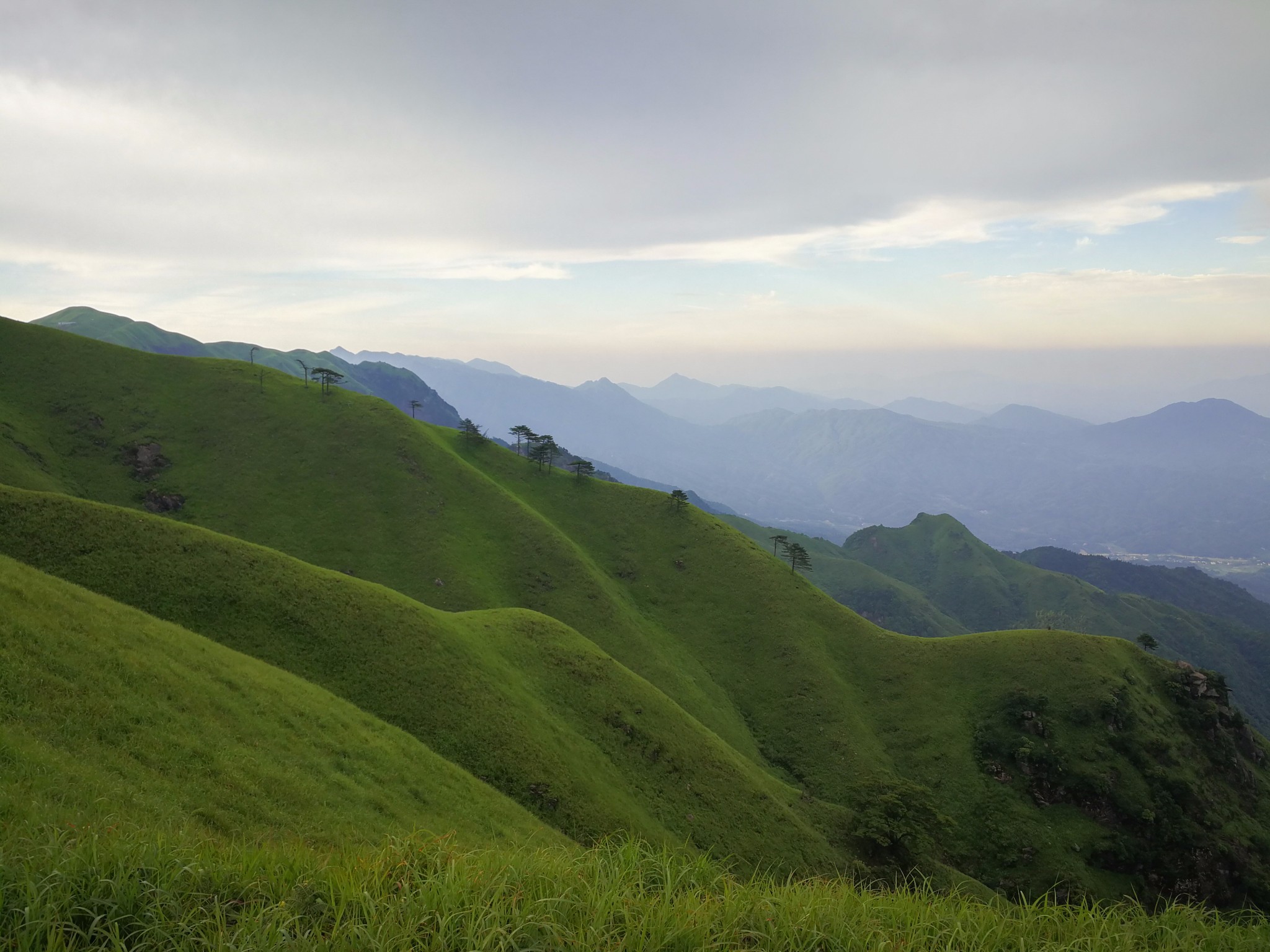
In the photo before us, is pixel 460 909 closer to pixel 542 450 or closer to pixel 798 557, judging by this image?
pixel 798 557

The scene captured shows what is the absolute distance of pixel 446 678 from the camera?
41219mm

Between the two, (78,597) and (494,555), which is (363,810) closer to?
(78,597)

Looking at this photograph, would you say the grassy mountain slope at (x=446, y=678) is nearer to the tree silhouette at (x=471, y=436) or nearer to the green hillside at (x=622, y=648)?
the green hillside at (x=622, y=648)

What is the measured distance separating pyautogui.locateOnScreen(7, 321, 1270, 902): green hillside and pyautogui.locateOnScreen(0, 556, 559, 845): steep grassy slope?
27.5 ft

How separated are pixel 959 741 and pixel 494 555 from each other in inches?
2731

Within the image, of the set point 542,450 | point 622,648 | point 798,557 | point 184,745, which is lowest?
point 622,648

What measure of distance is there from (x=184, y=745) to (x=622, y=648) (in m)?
61.5

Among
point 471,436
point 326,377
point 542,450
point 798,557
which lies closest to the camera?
point 798,557

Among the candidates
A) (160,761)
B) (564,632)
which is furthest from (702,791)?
(160,761)

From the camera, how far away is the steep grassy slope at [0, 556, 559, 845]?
16312mm

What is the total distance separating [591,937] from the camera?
6246 millimetres

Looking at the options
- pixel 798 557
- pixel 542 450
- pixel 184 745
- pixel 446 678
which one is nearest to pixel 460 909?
pixel 184 745

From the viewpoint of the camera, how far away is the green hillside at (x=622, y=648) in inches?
1615

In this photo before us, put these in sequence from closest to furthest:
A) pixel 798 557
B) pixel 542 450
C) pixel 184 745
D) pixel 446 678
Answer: pixel 184 745
pixel 446 678
pixel 798 557
pixel 542 450
